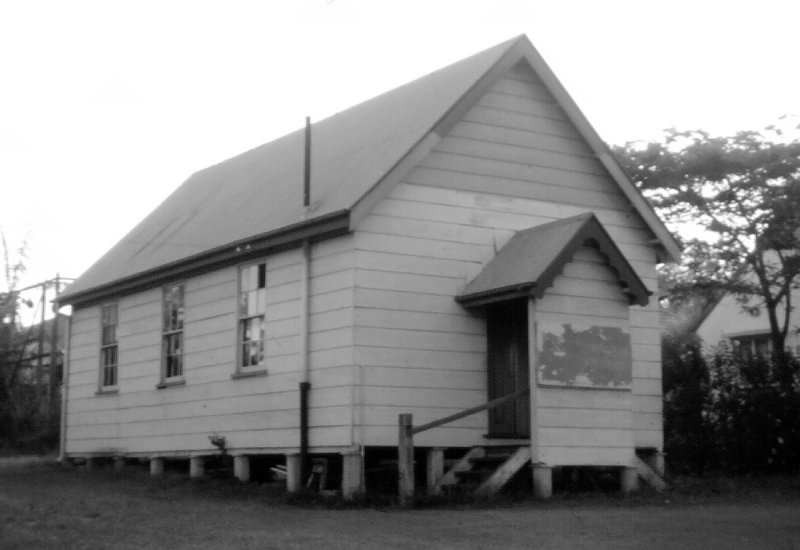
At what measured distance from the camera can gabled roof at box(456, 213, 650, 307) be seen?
1802 cm

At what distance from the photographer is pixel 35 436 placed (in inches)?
1278

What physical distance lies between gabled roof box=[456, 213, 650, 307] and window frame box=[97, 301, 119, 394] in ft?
29.4

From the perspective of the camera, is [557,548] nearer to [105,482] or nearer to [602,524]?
[602,524]

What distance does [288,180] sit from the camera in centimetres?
2294

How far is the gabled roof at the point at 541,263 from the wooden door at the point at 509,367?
67cm

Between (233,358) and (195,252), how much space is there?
6.99ft

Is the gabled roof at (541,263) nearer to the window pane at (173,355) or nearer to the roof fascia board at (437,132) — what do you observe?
the roof fascia board at (437,132)

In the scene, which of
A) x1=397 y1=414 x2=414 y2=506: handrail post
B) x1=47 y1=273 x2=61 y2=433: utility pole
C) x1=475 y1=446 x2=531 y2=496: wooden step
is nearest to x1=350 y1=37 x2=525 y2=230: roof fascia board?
x1=397 y1=414 x2=414 y2=506: handrail post

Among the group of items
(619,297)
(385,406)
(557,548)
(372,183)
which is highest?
(372,183)

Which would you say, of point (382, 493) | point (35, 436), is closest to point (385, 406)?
point (382, 493)

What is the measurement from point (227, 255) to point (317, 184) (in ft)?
6.14

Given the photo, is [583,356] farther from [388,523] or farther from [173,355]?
[173,355]

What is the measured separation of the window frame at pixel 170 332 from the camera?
22984 mm

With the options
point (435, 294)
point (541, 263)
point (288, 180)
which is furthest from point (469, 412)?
point (288, 180)
